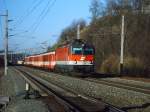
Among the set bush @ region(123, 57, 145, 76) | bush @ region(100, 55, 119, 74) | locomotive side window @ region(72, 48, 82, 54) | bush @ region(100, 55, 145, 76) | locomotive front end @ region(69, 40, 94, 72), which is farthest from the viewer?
bush @ region(100, 55, 119, 74)

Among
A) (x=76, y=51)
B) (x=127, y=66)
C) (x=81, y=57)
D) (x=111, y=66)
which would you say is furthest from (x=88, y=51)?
(x=111, y=66)

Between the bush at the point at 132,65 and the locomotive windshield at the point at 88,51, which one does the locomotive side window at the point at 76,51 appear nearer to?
the locomotive windshield at the point at 88,51

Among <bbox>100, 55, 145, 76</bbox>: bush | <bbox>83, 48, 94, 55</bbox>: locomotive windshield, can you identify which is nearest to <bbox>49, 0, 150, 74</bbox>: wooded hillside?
<bbox>100, 55, 145, 76</bbox>: bush

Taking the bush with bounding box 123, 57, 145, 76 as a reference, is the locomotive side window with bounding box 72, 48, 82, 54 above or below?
above

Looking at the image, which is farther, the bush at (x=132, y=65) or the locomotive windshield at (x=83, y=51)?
the bush at (x=132, y=65)

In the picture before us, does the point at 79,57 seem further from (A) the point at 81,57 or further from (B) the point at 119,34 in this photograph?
(B) the point at 119,34

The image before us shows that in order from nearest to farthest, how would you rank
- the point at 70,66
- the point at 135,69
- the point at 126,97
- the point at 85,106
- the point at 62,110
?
the point at 62,110
the point at 85,106
the point at 126,97
the point at 70,66
the point at 135,69

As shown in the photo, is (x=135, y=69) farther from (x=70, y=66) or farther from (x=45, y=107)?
(x=45, y=107)

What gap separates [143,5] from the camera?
78.4 meters

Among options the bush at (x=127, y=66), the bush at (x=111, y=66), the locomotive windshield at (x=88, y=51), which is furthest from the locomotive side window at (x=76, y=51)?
the bush at (x=111, y=66)

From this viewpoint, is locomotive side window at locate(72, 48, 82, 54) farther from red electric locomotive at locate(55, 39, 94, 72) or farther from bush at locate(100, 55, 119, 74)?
bush at locate(100, 55, 119, 74)

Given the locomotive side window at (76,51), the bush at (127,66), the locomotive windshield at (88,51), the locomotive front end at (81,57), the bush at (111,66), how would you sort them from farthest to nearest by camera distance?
1. the bush at (111,66)
2. the bush at (127,66)
3. the locomotive windshield at (88,51)
4. the locomotive side window at (76,51)
5. the locomotive front end at (81,57)

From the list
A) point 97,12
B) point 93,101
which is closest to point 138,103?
point 93,101

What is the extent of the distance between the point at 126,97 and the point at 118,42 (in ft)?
179
